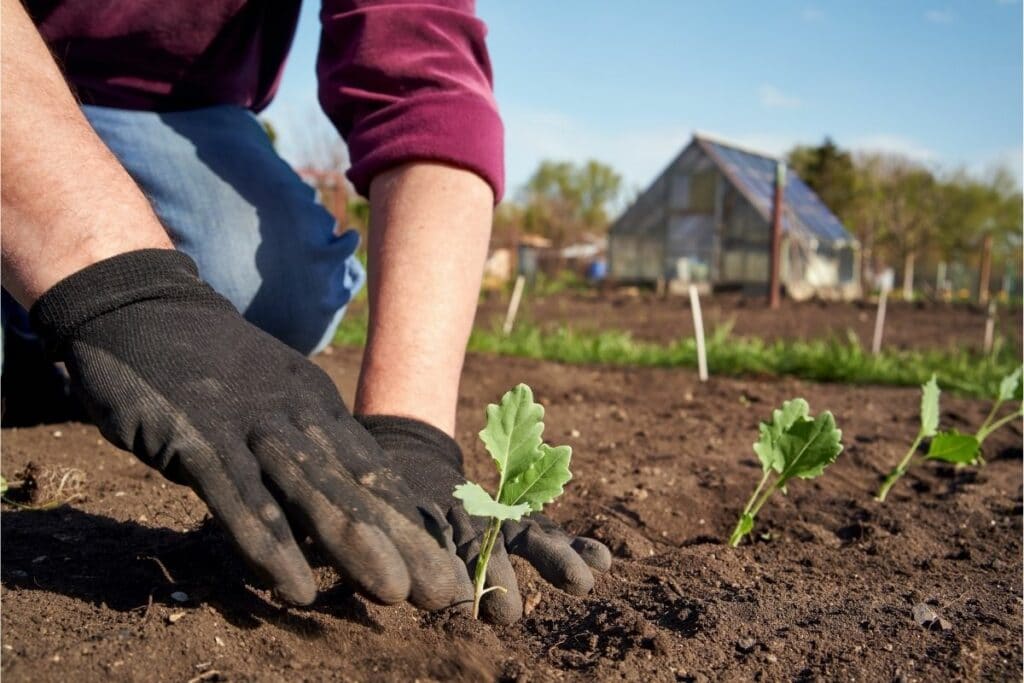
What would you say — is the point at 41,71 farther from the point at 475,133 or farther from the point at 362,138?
the point at 475,133

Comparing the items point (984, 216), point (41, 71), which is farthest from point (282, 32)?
point (984, 216)

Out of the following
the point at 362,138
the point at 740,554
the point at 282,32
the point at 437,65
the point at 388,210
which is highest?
the point at 282,32

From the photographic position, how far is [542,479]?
1.18 meters

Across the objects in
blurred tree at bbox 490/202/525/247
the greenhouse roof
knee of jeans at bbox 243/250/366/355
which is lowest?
knee of jeans at bbox 243/250/366/355

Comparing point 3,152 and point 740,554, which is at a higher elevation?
point 3,152

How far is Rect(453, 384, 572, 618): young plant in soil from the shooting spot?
3.80ft

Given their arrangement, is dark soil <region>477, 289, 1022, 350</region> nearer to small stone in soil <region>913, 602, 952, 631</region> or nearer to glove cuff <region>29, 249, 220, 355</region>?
small stone in soil <region>913, 602, 952, 631</region>

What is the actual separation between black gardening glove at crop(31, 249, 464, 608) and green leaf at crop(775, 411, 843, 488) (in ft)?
2.65

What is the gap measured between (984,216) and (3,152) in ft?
92.3

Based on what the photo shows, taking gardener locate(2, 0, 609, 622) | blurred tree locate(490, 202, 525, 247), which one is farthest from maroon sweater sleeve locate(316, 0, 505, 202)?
blurred tree locate(490, 202, 525, 247)

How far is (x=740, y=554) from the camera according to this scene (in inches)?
61.3

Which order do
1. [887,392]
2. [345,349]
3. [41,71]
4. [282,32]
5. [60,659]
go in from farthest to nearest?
1. [345,349]
2. [887,392]
3. [282,32]
4. [41,71]
5. [60,659]

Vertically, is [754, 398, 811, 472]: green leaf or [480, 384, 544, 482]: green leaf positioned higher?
[480, 384, 544, 482]: green leaf

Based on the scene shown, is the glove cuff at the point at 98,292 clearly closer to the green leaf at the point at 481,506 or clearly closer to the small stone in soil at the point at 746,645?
the green leaf at the point at 481,506
